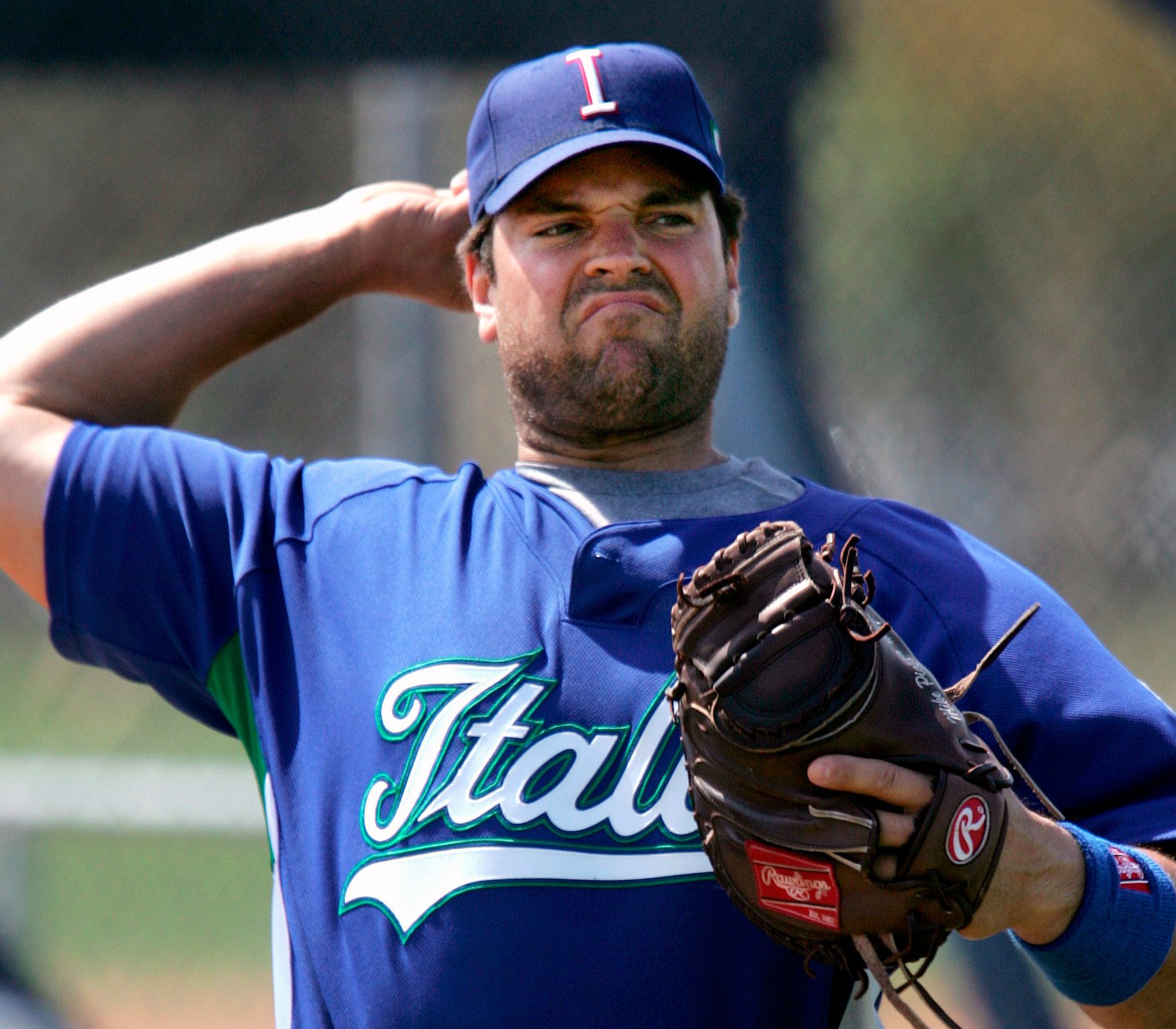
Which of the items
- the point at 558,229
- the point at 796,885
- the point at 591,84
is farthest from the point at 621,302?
the point at 796,885

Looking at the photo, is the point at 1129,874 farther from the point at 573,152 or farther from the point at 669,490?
the point at 573,152

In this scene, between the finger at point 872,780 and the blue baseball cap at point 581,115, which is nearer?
the finger at point 872,780

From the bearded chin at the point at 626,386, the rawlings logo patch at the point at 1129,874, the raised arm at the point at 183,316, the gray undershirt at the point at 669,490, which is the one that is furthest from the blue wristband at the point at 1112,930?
the raised arm at the point at 183,316

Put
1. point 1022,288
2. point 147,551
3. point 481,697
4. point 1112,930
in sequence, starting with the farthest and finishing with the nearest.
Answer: point 1022,288 < point 147,551 < point 481,697 < point 1112,930

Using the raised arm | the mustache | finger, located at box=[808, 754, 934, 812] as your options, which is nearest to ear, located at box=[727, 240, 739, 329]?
the mustache

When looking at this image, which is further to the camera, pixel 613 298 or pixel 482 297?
pixel 482 297

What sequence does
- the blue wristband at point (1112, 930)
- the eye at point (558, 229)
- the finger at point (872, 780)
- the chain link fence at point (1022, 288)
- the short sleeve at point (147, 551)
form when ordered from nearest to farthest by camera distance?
the finger at point (872, 780), the blue wristband at point (1112, 930), the short sleeve at point (147, 551), the eye at point (558, 229), the chain link fence at point (1022, 288)

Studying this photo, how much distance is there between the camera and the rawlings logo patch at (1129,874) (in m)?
1.19

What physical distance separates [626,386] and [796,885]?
0.63 metres

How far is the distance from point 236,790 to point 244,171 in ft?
4.86

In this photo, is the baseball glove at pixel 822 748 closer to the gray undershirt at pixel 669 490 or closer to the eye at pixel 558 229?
the gray undershirt at pixel 669 490

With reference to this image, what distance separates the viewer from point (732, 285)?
68.5 inches

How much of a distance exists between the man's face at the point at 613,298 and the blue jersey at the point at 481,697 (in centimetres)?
13

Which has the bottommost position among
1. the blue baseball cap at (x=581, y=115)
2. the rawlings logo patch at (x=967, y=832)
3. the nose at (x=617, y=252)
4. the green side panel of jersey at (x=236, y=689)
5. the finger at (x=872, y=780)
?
the green side panel of jersey at (x=236, y=689)
